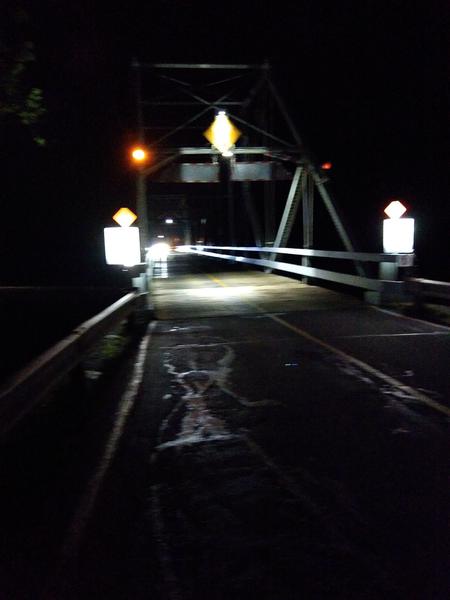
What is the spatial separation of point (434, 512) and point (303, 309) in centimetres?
1010

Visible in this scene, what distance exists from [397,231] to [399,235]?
0.32 feet

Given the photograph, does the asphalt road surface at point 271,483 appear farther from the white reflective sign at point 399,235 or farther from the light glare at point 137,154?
the light glare at point 137,154

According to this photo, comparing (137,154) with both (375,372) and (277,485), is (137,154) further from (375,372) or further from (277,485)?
(277,485)

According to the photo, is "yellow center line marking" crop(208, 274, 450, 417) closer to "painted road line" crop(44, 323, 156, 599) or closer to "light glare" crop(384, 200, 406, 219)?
"painted road line" crop(44, 323, 156, 599)

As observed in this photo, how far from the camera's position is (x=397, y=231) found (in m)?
13.9

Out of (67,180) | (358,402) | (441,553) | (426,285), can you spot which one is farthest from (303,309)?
(67,180)

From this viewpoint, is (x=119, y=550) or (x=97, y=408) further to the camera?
(x=97, y=408)

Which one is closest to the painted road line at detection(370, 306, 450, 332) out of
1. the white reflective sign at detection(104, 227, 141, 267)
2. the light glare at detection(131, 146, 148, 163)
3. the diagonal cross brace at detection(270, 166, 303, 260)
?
the white reflective sign at detection(104, 227, 141, 267)

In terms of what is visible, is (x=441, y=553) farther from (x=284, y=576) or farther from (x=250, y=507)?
(x=250, y=507)

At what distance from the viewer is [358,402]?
21.1 ft

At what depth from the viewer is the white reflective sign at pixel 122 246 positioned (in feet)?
45.8

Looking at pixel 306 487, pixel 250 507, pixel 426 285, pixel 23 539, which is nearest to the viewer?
pixel 23 539

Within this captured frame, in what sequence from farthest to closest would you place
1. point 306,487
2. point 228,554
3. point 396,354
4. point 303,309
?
point 303,309 → point 396,354 → point 306,487 → point 228,554

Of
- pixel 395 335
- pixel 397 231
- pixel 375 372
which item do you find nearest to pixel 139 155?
pixel 397 231
